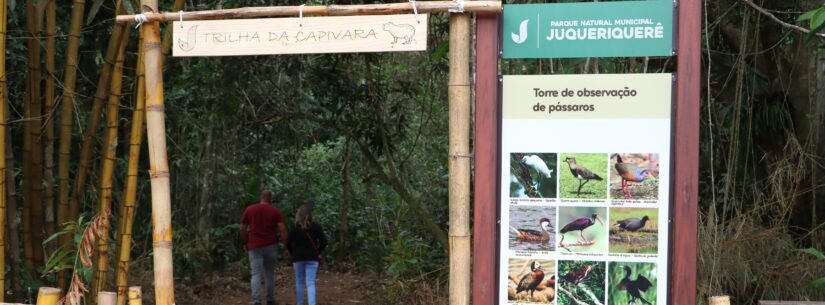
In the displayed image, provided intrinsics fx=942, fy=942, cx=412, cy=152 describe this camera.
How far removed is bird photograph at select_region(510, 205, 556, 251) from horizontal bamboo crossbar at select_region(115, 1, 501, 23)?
790 millimetres

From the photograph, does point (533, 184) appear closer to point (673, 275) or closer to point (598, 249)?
point (598, 249)

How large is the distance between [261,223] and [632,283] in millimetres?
5665

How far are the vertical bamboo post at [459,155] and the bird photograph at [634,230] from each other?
590mm

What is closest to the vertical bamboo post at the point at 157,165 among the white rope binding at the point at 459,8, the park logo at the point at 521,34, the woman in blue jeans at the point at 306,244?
the white rope binding at the point at 459,8

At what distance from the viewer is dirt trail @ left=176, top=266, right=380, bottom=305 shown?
11078mm

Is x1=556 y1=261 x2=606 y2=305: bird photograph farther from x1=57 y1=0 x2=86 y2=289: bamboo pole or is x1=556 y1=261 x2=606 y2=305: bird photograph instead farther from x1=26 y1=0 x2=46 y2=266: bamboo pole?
x1=26 y1=0 x2=46 y2=266: bamboo pole

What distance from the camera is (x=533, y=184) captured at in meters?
3.65

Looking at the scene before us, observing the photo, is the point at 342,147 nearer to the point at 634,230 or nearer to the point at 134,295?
the point at 134,295

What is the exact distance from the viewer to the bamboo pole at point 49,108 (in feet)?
18.9

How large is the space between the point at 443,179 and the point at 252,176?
2806 millimetres

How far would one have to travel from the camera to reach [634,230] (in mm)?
3609

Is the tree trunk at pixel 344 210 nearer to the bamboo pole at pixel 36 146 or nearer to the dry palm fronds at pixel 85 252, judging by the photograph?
the bamboo pole at pixel 36 146

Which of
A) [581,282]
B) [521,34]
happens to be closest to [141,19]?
[521,34]

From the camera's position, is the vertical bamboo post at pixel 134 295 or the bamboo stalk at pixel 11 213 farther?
the bamboo stalk at pixel 11 213
